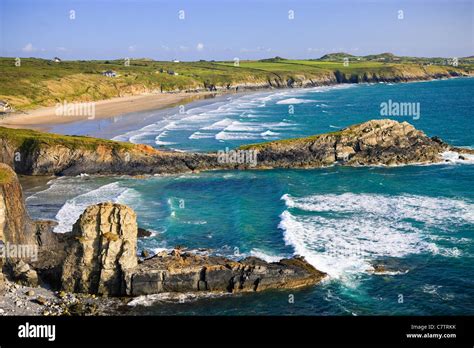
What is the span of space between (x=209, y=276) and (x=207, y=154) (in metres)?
36.9

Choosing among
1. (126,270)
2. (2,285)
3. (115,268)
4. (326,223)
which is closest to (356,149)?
(326,223)

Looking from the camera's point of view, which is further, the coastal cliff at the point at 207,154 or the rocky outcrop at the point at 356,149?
the rocky outcrop at the point at 356,149

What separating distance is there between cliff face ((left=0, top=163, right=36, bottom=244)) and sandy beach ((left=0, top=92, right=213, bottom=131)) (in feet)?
204

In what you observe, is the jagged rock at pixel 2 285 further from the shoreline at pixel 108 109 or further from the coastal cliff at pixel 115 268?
the shoreline at pixel 108 109

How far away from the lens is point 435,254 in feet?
114

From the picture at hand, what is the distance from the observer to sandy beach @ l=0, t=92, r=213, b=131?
9775 centimetres

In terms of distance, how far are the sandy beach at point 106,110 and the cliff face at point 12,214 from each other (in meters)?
62.2

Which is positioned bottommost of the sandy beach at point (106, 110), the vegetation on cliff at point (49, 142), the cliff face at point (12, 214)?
the cliff face at point (12, 214)

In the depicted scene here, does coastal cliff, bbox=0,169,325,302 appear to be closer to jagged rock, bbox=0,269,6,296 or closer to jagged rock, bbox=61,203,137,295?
jagged rock, bbox=61,203,137,295

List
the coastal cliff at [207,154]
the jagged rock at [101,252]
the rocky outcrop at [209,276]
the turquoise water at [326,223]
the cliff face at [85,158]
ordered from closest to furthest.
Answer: the turquoise water at [326,223] < the jagged rock at [101,252] < the rocky outcrop at [209,276] < the cliff face at [85,158] < the coastal cliff at [207,154]

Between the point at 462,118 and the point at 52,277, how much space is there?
92.6 m

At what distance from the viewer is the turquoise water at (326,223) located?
94.8 ft
